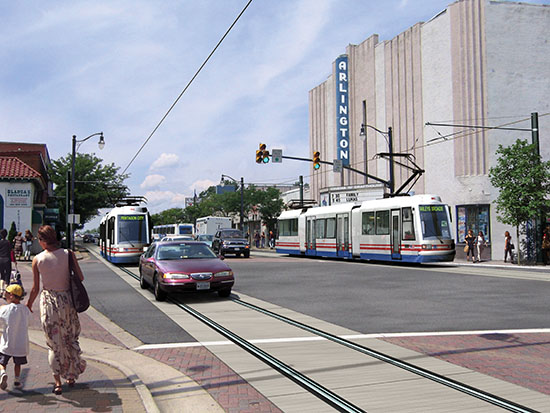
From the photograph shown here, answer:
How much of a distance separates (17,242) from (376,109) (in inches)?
1040

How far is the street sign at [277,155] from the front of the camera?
3052 cm

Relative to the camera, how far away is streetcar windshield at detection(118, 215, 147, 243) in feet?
88.4

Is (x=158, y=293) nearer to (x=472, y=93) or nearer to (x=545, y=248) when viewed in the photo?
(x=545, y=248)

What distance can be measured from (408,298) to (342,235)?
55.8 ft

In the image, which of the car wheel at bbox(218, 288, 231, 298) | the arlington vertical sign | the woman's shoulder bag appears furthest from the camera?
the arlington vertical sign

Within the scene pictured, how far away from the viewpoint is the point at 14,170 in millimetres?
38156

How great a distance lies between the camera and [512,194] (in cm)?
2648

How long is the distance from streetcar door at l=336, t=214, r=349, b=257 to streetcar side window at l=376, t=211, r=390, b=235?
3.25 m

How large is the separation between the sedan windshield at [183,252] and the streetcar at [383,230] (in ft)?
40.0

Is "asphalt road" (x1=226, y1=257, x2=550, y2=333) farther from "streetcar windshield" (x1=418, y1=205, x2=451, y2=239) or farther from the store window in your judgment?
the store window

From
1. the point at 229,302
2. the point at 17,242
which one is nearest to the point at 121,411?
the point at 229,302

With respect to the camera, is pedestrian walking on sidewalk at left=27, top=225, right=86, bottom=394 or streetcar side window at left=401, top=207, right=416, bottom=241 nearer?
pedestrian walking on sidewalk at left=27, top=225, right=86, bottom=394

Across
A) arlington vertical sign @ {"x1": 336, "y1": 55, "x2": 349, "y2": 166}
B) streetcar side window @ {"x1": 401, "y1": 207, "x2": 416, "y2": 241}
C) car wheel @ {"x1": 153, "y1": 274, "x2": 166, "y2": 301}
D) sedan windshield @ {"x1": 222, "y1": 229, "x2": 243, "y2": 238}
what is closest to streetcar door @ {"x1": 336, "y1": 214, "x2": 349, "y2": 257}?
streetcar side window @ {"x1": 401, "y1": 207, "x2": 416, "y2": 241}

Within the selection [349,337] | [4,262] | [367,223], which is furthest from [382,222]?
[349,337]
